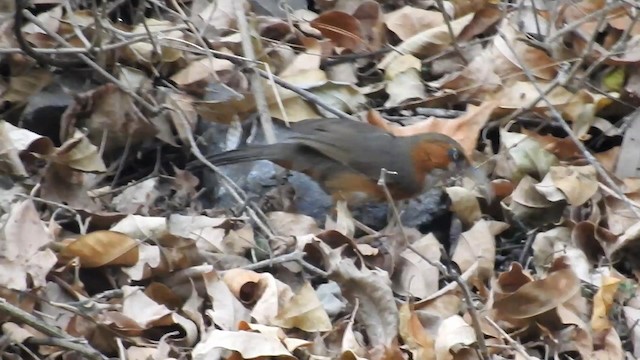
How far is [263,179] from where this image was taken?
396 cm

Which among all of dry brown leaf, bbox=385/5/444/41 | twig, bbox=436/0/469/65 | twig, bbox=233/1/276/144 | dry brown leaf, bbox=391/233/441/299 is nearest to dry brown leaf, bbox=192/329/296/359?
dry brown leaf, bbox=391/233/441/299

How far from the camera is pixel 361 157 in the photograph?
3.88 meters

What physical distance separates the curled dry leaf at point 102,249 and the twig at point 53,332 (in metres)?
0.39

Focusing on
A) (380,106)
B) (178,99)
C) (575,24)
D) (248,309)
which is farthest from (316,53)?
(248,309)

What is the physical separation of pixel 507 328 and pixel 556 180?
0.74m

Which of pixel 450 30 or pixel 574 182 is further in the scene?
pixel 450 30

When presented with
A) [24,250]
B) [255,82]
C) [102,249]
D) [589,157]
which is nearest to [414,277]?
[589,157]

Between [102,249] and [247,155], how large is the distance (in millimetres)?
788

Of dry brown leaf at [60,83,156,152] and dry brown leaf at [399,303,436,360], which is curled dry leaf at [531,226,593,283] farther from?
dry brown leaf at [60,83,156,152]

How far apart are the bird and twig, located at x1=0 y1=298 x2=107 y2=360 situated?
3.93 feet

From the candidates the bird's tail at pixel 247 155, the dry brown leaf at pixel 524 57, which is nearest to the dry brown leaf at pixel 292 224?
the bird's tail at pixel 247 155

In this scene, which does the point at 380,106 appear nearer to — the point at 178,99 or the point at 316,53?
the point at 316,53

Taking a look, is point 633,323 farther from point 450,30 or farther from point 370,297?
point 450,30

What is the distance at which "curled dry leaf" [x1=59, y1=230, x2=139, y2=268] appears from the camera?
3.09m
